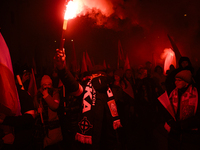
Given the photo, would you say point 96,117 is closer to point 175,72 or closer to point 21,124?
point 21,124

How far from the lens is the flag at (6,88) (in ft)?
6.40

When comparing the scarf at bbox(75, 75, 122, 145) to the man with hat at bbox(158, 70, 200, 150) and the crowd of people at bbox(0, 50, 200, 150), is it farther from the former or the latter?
the man with hat at bbox(158, 70, 200, 150)

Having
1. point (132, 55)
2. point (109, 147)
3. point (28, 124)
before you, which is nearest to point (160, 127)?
point (109, 147)

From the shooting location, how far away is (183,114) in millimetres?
2936

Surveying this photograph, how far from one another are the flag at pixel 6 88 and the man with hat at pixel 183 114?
263cm

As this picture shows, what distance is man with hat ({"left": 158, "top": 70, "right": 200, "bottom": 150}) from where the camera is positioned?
2805mm

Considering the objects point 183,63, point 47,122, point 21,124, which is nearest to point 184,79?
point 183,63

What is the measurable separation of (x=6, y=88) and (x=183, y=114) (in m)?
2.88

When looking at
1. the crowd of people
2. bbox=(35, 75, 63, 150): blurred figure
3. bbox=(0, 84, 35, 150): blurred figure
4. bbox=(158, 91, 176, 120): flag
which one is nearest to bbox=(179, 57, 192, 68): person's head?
the crowd of people

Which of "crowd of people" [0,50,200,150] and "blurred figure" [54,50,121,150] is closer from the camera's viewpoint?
"crowd of people" [0,50,200,150]

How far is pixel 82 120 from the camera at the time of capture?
2928mm

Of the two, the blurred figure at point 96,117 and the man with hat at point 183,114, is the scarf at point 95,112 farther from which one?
the man with hat at point 183,114

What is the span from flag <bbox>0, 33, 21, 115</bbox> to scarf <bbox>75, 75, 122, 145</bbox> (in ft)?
3.87

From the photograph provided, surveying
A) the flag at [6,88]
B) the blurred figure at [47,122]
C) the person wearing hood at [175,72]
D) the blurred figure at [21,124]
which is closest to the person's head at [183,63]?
the person wearing hood at [175,72]
